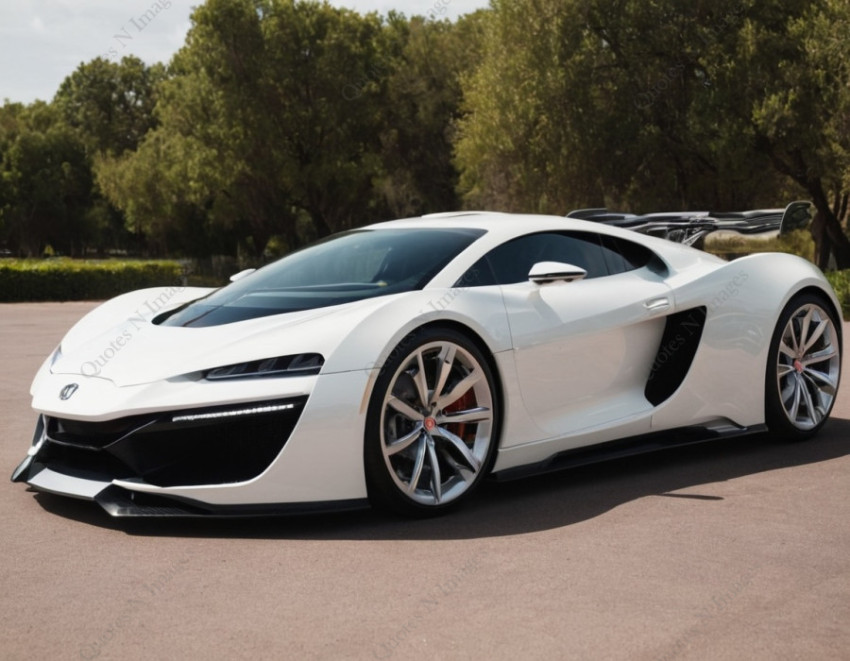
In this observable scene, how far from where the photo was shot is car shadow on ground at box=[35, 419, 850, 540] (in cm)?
460

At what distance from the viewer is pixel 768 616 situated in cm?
352

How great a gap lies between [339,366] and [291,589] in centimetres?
103

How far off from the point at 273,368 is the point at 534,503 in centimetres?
147

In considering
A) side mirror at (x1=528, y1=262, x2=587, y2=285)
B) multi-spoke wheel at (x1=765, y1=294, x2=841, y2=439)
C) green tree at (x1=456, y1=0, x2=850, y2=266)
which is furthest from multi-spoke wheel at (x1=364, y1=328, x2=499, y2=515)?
green tree at (x1=456, y1=0, x2=850, y2=266)

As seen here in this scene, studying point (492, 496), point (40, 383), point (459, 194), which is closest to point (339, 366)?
point (492, 496)

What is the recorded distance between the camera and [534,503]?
5133 millimetres

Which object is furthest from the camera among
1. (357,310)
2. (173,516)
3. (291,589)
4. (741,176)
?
(741,176)

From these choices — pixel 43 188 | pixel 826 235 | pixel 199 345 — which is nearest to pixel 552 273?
pixel 199 345

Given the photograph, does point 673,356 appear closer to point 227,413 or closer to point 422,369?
point 422,369

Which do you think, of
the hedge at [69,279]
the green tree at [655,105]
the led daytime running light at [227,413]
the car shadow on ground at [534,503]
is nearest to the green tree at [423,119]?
the green tree at [655,105]

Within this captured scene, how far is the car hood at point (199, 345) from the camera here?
14.9 ft

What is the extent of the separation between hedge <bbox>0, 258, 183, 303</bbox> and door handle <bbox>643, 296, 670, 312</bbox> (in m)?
23.8

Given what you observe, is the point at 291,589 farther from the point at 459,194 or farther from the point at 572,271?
the point at 459,194

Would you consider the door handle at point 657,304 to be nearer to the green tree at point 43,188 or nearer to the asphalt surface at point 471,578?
the asphalt surface at point 471,578
